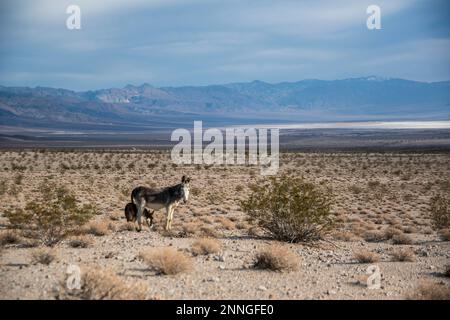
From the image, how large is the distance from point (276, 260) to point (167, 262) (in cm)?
207

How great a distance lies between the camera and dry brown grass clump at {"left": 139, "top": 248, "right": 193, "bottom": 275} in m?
9.25

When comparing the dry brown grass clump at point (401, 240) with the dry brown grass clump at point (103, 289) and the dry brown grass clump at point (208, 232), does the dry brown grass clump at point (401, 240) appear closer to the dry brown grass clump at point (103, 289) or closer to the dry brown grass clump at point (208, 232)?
the dry brown grass clump at point (208, 232)

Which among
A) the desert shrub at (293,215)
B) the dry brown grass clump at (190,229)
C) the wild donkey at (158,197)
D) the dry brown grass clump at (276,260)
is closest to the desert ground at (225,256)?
the dry brown grass clump at (190,229)

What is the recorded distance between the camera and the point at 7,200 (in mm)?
21781

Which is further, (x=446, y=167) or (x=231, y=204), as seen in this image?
(x=446, y=167)

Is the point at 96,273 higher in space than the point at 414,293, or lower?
higher

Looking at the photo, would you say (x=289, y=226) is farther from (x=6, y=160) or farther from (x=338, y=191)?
(x=6, y=160)

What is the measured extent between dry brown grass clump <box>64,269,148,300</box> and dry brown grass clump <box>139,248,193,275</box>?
1732 millimetres

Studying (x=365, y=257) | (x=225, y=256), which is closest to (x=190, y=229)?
(x=225, y=256)

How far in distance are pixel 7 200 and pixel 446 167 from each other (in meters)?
36.5

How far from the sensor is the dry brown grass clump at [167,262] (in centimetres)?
925

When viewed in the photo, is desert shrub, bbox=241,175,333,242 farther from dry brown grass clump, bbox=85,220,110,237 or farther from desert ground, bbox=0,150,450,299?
dry brown grass clump, bbox=85,220,110,237

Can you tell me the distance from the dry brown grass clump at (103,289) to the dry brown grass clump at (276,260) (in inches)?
126
